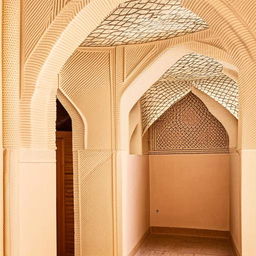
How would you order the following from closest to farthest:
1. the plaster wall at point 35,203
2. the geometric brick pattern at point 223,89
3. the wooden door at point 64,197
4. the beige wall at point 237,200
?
1. the plaster wall at point 35,203
2. the beige wall at point 237,200
3. the wooden door at point 64,197
4. the geometric brick pattern at point 223,89

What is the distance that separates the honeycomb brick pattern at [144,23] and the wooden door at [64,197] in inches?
73.6

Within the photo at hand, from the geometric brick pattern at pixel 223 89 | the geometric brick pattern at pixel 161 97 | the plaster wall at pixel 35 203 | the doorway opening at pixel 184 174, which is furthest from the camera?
the doorway opening at pixel 184 174

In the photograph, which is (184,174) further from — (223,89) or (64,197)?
(64,197)

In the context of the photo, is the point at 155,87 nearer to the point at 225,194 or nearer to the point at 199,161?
the point at 199,161

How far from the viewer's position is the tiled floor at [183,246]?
5785 millimetres

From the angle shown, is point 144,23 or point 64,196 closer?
point 144,23

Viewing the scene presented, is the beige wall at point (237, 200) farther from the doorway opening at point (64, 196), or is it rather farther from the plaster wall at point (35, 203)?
the plaster wall at point (35, 203)

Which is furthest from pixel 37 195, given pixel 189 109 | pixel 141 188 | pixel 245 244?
pixel 189 109

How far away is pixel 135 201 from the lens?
225 inches

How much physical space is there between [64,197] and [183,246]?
2.14m

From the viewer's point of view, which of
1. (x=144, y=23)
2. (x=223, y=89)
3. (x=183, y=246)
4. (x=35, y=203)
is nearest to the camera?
(x=35, y=203)

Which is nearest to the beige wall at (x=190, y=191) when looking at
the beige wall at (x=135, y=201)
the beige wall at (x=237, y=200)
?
the beige wall at (x=135, y=201)

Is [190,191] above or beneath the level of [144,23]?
beneath

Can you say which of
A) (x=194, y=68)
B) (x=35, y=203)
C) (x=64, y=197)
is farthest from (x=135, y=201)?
(x=35, y=203)
